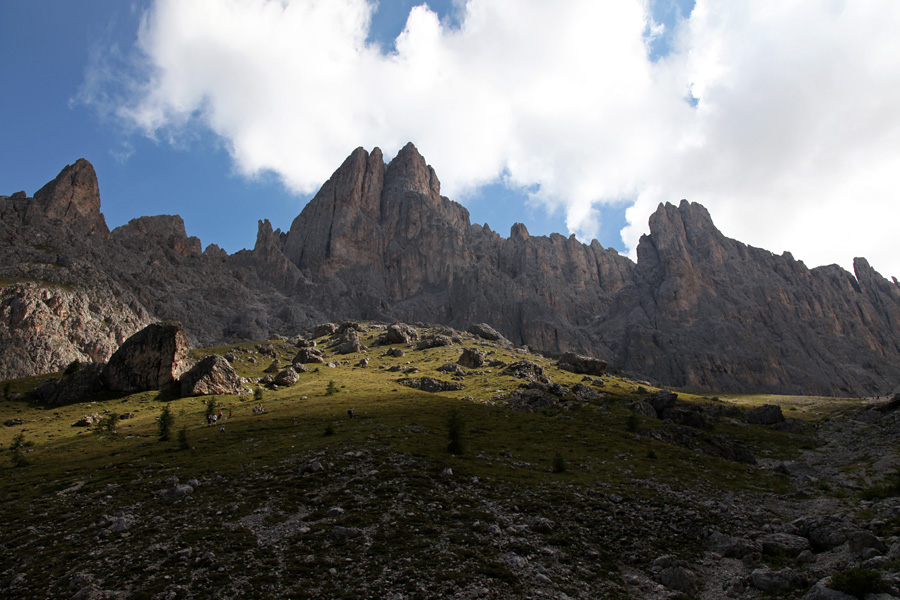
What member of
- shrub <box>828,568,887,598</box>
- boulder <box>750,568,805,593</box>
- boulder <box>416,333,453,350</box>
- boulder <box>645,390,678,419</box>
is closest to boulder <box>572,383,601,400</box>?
boulder <box>645,390,678,419</box>

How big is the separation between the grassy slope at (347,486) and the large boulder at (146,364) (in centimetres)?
2070

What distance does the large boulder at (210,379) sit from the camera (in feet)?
260

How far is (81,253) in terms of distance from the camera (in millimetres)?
185875

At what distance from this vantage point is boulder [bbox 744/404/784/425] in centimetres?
6981

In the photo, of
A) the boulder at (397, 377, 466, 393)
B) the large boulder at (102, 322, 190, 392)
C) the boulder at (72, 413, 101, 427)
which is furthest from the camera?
the boulder at (397, 377, 466, 393)

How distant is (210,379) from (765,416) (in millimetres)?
95474

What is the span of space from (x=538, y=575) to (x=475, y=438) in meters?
28.4

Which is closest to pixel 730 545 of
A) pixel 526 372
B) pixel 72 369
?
pixel 526 372

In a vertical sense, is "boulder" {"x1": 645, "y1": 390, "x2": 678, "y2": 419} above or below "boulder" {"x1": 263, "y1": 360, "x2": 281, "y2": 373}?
below

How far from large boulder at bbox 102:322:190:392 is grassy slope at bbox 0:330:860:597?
20.7 meters

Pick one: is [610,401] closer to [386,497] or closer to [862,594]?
[386,497]

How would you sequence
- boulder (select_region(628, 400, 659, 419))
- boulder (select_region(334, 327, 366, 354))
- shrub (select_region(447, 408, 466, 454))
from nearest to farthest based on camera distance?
shrub (select_region(447, 408, 466, 454)), boulder (select_region(628, 400, 659, 419)), boulder (select_region(334, 327, 366, 354))

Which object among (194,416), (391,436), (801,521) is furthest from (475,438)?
(194,416)

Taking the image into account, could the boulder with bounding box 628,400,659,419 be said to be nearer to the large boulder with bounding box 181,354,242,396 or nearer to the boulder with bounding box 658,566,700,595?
the boulder with bounding box 658,566,700,595
